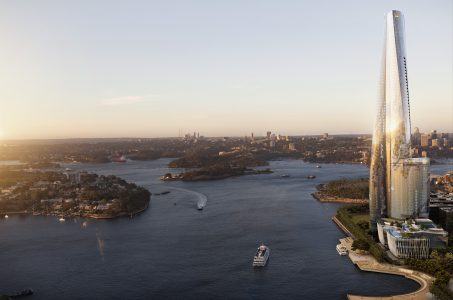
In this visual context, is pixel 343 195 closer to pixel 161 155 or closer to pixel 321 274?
pixel 321 274

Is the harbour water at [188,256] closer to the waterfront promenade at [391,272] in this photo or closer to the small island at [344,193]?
the waterfront promenade at [391,272]

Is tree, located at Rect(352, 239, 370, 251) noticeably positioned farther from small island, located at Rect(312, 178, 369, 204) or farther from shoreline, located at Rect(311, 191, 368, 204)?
shoreline, located at Rect(311, 191, 368, 204)

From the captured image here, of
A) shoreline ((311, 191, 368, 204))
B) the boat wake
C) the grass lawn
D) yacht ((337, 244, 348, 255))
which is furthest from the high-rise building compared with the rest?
the boat wake

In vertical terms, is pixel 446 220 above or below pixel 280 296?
above

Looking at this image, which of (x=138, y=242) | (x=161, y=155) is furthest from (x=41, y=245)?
(x=161, y=155)

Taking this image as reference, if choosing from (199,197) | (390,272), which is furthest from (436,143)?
(390,272)

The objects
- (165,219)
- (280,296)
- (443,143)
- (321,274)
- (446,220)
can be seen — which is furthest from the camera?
(443,143)
